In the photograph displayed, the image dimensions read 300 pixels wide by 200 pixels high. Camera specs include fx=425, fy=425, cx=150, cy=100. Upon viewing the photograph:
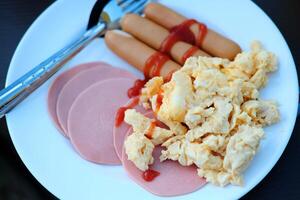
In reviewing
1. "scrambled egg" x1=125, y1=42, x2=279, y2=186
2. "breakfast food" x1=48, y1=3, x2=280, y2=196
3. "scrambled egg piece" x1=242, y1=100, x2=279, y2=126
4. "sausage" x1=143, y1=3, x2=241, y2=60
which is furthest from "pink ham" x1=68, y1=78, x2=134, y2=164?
"scrambled egg piece" x1=242, y1=100, x2=279, y2=126

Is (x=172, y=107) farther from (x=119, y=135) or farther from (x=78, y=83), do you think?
(x=78, y=83)

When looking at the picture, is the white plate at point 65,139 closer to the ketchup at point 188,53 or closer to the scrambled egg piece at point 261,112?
the scrambled egg piece at point 261,112

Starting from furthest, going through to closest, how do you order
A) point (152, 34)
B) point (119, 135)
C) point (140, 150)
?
point (152, 34)
point (119, 135)
point (140, 150)

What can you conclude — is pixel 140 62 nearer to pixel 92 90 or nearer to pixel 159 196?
pixel 92 90

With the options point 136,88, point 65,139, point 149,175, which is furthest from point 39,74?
point 149,175

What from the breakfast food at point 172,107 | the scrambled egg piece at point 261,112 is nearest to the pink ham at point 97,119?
the breakfast food at point 172,107

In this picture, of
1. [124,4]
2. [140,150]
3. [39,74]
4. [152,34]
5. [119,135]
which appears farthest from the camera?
[124,4]

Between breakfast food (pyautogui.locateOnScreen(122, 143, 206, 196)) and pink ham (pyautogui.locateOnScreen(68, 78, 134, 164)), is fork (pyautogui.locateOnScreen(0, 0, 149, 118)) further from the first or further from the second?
breakfast food (pyautogui.locateOnScreen(122, 143, 206, 196))
